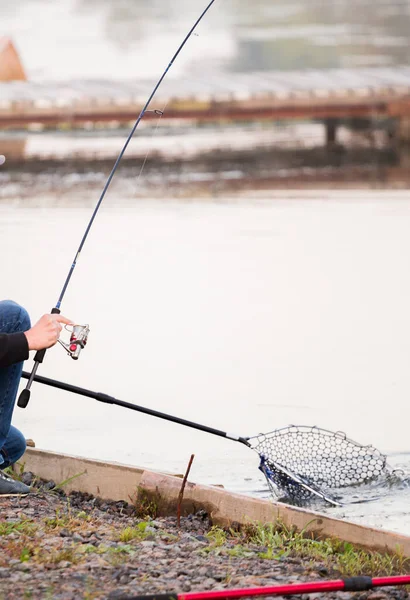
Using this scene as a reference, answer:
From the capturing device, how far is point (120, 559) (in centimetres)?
255

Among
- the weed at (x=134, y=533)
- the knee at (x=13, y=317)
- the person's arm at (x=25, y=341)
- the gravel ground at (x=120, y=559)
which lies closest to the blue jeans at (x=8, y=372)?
the knee at (x=13, y=317)

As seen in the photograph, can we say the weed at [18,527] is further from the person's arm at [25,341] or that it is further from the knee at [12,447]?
the person's arm at [25,341]

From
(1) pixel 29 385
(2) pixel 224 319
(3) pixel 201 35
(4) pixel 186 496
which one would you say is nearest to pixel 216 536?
(4) pixel 186 496

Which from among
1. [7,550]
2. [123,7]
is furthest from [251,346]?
[123,7]

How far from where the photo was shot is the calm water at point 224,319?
5230 millimetres

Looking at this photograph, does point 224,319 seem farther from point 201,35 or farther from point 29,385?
point 201,35

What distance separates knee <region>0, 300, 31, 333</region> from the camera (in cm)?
277

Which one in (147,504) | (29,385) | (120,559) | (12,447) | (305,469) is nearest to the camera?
(120,559)

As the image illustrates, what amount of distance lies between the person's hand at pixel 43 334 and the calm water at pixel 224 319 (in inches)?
61.2

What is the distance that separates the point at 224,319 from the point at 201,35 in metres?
6.87

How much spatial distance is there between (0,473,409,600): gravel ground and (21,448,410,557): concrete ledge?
0.06 m

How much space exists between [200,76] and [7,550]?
11754mm

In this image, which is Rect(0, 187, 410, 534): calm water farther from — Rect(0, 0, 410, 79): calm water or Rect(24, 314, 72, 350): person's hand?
Rect(0, 0, 410, 79): calm water

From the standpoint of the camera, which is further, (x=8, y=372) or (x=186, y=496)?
(x=186, y=496)
